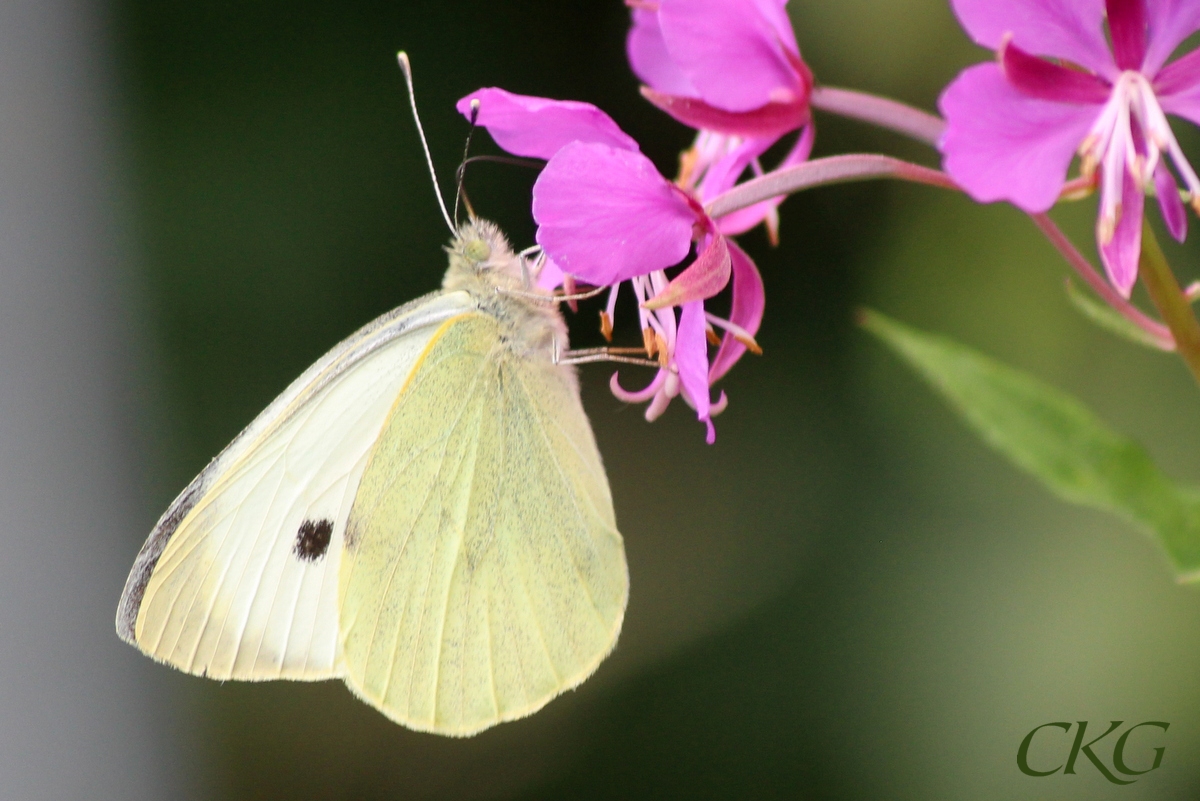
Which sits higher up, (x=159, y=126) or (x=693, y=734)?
(x=159, y=126)

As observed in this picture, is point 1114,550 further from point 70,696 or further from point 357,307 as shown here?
point 70,696

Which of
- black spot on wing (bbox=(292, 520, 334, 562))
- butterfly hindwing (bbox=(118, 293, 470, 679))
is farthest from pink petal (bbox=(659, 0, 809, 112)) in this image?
black spot on wing (bbox=(292, 520, 334, 562))

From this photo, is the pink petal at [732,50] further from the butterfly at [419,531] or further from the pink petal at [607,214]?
the butterfly at [419,531]

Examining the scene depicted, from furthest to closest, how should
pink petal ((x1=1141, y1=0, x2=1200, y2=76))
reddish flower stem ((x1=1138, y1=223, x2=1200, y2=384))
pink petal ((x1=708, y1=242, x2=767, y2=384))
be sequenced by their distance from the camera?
pink petal ((x1=708, y1=242, x2=767, y2=384)), reddish flower stem ((x1=1138, y1=223, x2=1200, y2=384)), pink petal ((x1=1141, y1=0, x2=1200, y2=76))

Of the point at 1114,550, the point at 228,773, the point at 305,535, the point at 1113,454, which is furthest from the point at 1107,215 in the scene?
the point at 228,773

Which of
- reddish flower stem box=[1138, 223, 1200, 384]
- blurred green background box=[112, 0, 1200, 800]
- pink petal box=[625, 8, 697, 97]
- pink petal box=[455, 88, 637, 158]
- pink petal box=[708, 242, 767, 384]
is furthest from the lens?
blurred green background box=[112, 0, 1200, 800]

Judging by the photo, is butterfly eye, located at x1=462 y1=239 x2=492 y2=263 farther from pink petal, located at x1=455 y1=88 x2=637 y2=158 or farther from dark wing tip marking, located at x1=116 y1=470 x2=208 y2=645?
dark wing tip marking, located at x1=116 y1=470 x2=208 y2=645

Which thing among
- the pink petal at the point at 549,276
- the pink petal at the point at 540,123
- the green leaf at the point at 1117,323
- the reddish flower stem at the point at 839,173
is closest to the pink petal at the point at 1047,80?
the reddish flower stem at the point at 839,173
